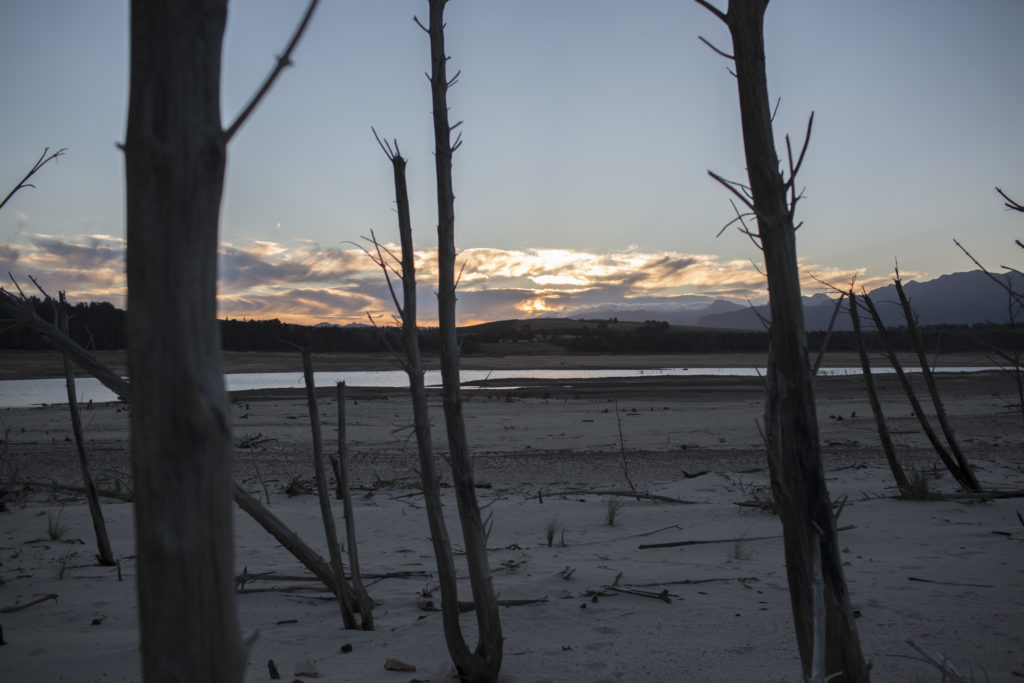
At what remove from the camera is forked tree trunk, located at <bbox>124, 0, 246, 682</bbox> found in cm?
119

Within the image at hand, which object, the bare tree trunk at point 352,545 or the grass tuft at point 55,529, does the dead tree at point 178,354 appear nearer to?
the bare tree trunk at point 352,545

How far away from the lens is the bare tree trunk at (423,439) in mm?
3270

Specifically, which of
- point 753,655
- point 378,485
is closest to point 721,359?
point 378,485

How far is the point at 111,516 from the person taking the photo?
24.1 ft

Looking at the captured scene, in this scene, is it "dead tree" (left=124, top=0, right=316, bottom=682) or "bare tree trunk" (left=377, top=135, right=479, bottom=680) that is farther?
"bare tree trunk" (left=377, top=135, right=479, bottom=680)

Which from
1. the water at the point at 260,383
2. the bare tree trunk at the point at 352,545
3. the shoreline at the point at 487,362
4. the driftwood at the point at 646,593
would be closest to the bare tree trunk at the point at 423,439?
the bare tree trunk at the point at 352,545

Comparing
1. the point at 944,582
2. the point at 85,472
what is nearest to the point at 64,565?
the point at 85,472

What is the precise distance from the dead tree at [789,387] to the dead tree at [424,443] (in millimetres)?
1595

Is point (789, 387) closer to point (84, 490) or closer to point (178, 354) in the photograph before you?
point (178, 354)

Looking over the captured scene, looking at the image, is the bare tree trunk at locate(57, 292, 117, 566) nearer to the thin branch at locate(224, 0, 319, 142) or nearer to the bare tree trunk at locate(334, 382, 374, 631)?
the bare tree trunk at locate(334, 382, 374, 631)

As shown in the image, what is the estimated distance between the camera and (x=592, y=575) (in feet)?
16.5

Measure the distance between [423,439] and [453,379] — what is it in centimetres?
40

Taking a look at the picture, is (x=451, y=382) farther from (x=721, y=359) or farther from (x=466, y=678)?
(x=721, y=359)

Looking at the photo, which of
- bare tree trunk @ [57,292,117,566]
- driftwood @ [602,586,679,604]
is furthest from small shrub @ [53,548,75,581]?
driftwood @ [602,586,679,604]
